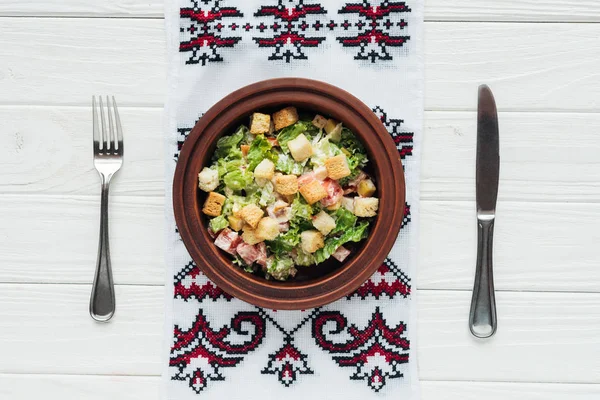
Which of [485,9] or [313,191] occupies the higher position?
[485,9]

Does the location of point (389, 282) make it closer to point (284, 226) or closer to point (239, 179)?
point (284, 226)

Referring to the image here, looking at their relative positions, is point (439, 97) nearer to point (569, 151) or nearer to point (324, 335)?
point (569, 151)

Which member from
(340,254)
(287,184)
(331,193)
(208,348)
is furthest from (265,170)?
(208,348)

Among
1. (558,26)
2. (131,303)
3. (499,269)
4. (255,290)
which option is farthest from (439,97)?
(131,303)

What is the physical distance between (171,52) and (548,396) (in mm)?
1378

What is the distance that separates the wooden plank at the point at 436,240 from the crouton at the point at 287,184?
408mm

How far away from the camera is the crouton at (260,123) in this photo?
4.46 feet

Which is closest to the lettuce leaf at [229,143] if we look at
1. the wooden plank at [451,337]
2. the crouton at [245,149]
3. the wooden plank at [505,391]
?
the crouton at [245,149]

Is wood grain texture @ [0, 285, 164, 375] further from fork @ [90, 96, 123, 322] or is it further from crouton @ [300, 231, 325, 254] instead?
crouton @ [300, 231, 325, 254]

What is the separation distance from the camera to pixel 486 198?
152cm

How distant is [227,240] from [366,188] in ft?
1.16

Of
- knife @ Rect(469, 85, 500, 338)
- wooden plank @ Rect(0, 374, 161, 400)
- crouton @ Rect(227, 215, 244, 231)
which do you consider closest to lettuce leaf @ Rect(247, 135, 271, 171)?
crouton @ Rect(227, 215, 244, 231)

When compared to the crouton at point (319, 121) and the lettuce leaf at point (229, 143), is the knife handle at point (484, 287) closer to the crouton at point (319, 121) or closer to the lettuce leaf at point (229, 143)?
the crouton at point (319, 121)

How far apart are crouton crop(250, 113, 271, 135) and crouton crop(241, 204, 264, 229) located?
0.61ft
